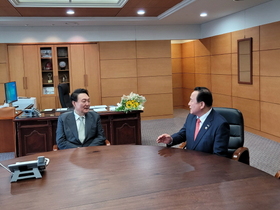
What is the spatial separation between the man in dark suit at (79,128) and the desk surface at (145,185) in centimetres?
89

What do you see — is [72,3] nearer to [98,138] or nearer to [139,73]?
[139,73]

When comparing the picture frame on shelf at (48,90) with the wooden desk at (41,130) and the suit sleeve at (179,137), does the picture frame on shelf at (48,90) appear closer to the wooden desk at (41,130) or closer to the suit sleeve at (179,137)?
the wooden desk at (41,130)

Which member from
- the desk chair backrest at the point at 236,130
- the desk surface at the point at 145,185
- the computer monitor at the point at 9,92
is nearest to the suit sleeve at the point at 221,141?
the desk surface at the point at 145,185

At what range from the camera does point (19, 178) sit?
7.63 ft

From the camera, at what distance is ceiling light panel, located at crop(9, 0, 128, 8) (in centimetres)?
653

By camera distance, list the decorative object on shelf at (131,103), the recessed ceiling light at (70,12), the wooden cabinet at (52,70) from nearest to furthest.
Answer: the decorative object on shelf at (131,103)
the recessed ceiling light at (70,12)
the wooden cabinet at (52,70)

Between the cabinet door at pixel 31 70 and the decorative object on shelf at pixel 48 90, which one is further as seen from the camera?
the decorative object on shelf at pixel 48 90

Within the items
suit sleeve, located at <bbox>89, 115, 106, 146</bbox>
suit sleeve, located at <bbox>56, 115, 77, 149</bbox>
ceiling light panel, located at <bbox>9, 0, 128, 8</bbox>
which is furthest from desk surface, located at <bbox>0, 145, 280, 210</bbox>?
ceiling light panel, located at <bbox>9, 0, 128, 8</bbox>

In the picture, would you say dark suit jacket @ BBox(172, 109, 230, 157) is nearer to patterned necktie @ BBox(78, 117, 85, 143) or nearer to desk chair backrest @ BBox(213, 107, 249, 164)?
desk chair backrest @ BBox(213, 107, 249, 164)

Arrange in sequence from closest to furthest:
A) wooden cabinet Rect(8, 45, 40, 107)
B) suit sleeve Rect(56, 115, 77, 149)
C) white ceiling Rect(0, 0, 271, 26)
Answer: suit sleeve Rect(56, 115, 77, 149) < white ceiling Rect(0, 0, 271, 26) < wooden cabinet Rect(8, 45, 40, 107)

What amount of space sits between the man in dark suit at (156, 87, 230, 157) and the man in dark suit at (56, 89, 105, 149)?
1.06 metres

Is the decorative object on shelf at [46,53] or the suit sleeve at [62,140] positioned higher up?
the decorative object on shelf at [46,53]

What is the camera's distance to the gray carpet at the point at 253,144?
5160 millimetres

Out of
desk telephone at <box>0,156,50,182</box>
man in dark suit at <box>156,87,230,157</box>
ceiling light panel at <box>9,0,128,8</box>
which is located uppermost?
ceiling light panel at <box>9,0,128,8</box>
